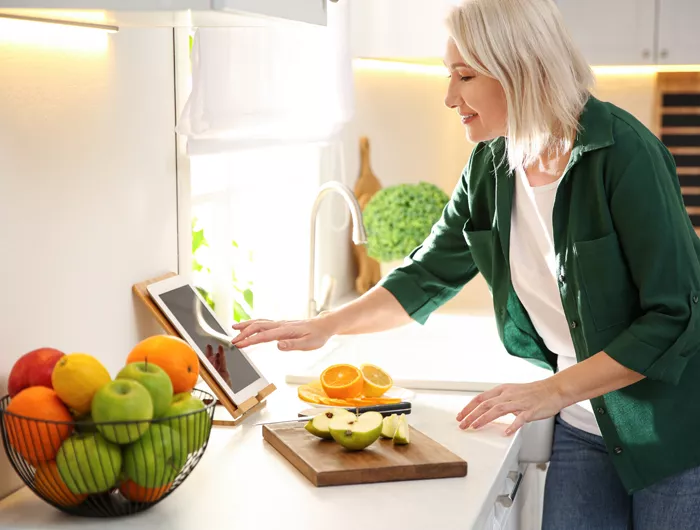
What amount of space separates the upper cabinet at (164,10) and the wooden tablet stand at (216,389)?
514 millimetres

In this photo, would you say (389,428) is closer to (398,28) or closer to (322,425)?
(322,425)

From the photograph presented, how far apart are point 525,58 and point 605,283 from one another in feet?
1.19

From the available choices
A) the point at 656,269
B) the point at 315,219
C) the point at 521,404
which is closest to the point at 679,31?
the point at 315,219

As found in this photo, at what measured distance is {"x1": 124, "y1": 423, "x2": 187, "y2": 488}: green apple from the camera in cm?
117

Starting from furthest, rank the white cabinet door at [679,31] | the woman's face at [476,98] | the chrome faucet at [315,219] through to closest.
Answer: the white cabinet door at [679,31] < the chrome faucet at [315,219] < the woman's face at [476,98]

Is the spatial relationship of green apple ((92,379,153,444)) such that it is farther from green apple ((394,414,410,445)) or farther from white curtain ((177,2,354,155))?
white curtain ((177,2,354,155))

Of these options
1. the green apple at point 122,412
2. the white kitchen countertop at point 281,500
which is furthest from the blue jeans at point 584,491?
the green apple at point 122,412

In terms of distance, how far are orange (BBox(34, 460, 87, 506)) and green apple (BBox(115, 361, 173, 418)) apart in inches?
5.1

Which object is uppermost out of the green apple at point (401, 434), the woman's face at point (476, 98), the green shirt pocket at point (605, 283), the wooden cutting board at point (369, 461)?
the woman's face at point (476, 98)

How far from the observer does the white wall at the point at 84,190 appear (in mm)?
1332

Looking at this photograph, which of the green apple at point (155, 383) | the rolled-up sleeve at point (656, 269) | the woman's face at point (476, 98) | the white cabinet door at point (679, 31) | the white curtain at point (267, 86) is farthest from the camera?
the white cabinet door at point (679, 31)

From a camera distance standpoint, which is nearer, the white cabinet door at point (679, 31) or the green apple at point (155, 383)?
the green apple at point (155, 383)

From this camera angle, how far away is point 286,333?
1.76 meters

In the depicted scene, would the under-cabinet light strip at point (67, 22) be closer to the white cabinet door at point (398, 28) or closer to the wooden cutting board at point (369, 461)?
the wooden cutting board at point (369, 461)
